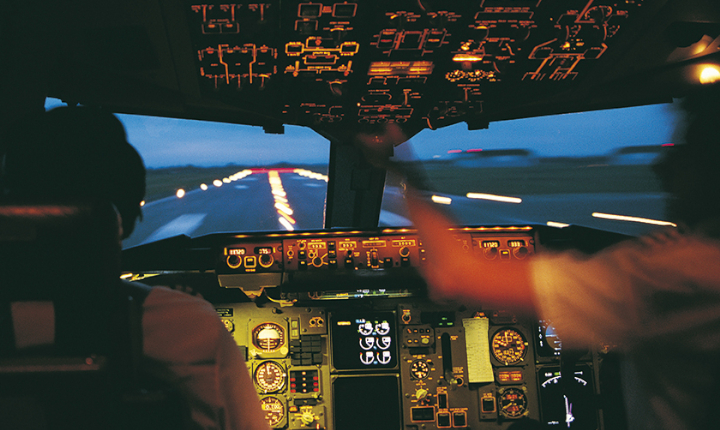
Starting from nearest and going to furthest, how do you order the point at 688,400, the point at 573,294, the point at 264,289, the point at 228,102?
the point at 688,400 → the point at 573,294 → the point at 228,102 → the point at 264,289

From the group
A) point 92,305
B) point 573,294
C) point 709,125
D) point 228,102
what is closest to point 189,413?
point 92,305

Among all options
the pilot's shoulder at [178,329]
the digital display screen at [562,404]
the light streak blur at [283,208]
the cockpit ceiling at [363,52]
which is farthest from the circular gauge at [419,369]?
the light streak blur at [283,208]

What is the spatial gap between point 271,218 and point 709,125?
9.84 m

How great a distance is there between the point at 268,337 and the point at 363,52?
1753mm

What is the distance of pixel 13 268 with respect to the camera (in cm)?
67

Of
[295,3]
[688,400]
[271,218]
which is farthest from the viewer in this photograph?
[271,218]

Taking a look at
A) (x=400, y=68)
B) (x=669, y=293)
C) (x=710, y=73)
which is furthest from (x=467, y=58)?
(x=710, y=73)

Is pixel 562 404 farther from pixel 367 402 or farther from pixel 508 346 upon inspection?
pixel 367 402

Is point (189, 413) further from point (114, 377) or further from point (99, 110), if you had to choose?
point (99, 110)

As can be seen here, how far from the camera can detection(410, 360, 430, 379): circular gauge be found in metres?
2.61

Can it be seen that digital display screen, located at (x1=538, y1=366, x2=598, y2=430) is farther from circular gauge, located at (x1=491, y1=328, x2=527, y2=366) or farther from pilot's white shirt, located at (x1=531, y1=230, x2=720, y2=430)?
pilot's white shirt, located at (x1=531, y1=230, x2=720, y2=430)

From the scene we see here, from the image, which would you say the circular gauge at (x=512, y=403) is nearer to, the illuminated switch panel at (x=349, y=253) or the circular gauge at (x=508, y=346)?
the circular gauge at (x=508, y=346)

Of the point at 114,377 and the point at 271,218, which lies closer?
the point at 114,377

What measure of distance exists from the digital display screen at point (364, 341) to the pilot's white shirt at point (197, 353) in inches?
69.6
